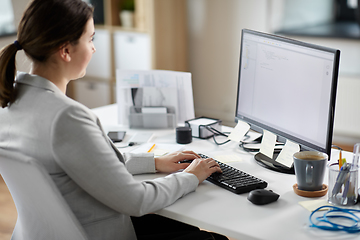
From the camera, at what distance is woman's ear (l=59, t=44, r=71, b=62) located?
1.15 m

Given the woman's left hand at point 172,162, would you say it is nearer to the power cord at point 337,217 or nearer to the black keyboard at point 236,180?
the black keyboard at point 236,180

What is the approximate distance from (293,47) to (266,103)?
Answer: 25cm

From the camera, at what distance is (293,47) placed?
1.39m

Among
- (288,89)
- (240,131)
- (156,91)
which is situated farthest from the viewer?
(156,91)

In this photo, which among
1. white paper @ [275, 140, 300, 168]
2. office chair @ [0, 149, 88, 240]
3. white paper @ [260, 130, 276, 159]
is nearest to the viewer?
office chair @ [0, 149, 88, 240]

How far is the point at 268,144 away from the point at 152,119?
65cm

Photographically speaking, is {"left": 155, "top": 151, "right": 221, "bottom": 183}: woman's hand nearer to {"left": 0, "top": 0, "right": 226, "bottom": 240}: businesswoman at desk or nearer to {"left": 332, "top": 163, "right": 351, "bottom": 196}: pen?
{"left": 0, "top": 0, "right": 226, "bottom": 240}: businesswoman at desk

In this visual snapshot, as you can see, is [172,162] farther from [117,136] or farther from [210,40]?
[210,40]

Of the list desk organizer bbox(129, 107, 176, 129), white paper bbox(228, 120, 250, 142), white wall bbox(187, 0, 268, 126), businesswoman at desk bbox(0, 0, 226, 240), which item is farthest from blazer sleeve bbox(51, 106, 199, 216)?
white wall bbox(187, 0, 268, 126)

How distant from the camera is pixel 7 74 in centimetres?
116

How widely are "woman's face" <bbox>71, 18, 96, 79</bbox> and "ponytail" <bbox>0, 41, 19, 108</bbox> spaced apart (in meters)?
0.16

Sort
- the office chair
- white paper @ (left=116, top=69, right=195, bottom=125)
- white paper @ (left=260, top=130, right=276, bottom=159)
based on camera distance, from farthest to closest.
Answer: white paper @ (left=116, top=69, right=195, bottom=125), white paper @ (left=260, top=130, right=276, bottom=159), the office chair

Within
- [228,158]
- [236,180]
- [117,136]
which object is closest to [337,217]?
[236,180]

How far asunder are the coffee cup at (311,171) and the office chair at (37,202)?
624mm
